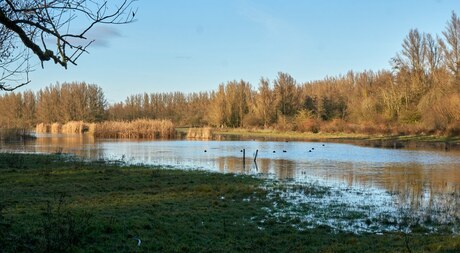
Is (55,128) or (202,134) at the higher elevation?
(55,128)

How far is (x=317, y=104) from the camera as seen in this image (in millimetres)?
69062

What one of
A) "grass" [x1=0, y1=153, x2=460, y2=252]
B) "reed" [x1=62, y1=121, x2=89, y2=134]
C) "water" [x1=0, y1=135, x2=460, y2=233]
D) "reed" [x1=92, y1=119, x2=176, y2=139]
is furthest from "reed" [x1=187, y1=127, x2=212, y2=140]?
"grass" [x1=0, y1=153, x2=460, y2=252]

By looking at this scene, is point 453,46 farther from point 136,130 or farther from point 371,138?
point 136,130

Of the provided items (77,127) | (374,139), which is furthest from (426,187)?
(77,127)

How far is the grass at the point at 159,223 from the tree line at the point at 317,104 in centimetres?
3858

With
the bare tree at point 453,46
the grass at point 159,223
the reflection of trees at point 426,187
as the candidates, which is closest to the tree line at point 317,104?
the bare tree at point 453,46

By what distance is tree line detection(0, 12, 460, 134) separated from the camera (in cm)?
4841

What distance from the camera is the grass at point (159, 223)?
21.9ft

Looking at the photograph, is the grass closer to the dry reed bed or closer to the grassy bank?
the grassy bank

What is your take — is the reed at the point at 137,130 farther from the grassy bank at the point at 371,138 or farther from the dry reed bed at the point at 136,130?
the grassy bank at the point at 371,138

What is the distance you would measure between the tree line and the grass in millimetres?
38583

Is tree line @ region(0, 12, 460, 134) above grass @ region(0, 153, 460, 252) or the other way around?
above

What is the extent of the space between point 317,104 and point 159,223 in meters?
62.9

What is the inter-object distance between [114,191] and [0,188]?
318 centimetres
